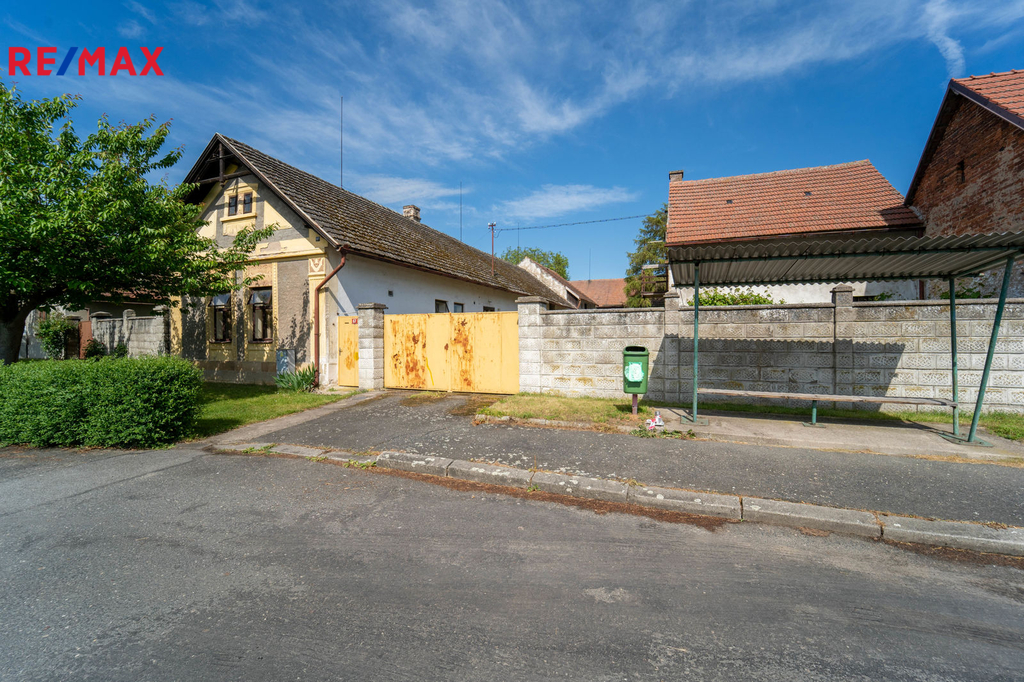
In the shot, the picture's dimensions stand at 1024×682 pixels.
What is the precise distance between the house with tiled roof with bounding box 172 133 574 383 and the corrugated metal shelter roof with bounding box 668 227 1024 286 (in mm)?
8847

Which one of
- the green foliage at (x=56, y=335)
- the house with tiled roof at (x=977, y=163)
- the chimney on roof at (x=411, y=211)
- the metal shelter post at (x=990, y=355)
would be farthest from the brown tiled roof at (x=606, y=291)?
the metal shelter post at (x=990, y=355)

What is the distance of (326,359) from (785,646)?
11475 millimetres

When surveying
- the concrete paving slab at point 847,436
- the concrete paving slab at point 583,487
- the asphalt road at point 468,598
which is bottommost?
the asphalt road at point 468,598

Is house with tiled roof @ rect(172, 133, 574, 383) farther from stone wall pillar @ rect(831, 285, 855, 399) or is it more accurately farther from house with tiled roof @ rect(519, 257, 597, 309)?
house with tiled roof @ rect(519, 257, 597, 309)

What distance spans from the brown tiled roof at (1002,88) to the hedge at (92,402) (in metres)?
18.0

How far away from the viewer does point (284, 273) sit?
12266 mm

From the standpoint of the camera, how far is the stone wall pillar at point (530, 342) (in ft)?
30.8

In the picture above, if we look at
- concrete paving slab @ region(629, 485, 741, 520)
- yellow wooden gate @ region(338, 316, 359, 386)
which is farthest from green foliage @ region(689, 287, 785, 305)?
yellow wooden gate @ region(338, 316, 359, 386)

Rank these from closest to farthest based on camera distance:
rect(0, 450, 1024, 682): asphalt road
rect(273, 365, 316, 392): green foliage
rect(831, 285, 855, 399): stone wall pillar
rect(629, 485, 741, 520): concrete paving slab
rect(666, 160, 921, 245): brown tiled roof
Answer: rect(0, 450, 1024, 682): asphalt road
rect(629, 485, 741, 520): concrete paving slab
rect(831, 285, 855, 399): stone wall pillar
rect(273, 365, 316, 392): green foliage
rect(666, 160, 921, 245): brown tiled roof

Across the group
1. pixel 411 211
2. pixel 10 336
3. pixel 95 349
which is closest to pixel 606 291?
pixel 411 211

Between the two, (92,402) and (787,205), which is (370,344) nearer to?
(92,402)

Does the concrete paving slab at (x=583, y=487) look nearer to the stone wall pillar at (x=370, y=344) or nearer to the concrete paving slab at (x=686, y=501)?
the concrete paving slab at (x=686, y=501)

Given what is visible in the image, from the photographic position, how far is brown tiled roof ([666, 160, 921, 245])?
42.7ft

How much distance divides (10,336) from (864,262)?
57.6ft
